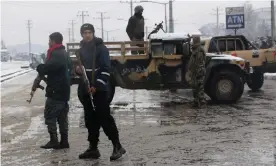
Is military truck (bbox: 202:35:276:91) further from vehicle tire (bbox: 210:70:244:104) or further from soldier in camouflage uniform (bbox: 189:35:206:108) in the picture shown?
soldier in camouflage uniform (bbox: 189:35:206:108)

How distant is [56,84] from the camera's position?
6625 millimetres

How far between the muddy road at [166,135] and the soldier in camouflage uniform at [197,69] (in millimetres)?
455

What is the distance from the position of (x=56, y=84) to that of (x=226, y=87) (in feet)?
19.7

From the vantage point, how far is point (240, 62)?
11695 millimetres

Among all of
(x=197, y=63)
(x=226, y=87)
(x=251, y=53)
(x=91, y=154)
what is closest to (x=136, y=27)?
(x=197, y=63)

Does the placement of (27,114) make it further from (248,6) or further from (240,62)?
(248,6)

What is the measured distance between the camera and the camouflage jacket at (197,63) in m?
10.6

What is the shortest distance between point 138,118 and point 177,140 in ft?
8.57

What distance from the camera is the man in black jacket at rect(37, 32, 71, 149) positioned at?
6.52 m

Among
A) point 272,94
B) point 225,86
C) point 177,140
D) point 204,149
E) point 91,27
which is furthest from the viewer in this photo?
point 272,94

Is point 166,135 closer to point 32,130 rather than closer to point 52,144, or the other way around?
point 52,144

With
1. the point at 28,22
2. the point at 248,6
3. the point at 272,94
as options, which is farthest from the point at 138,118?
the point at 28,22

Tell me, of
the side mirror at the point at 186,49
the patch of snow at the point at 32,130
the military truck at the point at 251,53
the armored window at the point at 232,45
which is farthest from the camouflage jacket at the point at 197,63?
the armored window at the point at 232,45

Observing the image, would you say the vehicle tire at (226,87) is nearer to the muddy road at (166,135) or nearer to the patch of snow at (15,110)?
the muddy road at (166,135)
